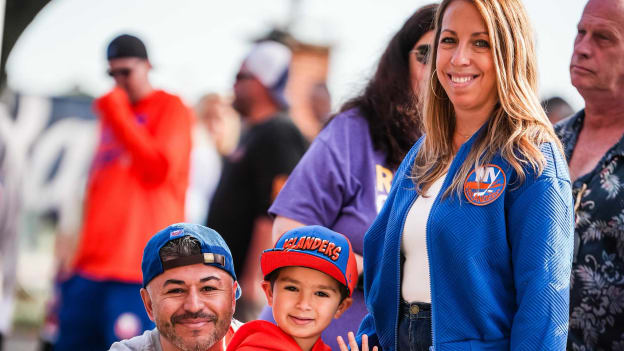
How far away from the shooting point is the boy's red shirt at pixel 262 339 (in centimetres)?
280

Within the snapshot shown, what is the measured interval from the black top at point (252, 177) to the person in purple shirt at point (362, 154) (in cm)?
192

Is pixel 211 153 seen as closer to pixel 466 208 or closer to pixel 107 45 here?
pixel 107 45

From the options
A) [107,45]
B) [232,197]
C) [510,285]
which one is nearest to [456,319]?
[510,285]

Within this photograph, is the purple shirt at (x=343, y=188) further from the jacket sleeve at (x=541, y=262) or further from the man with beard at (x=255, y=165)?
the man with beard at (x=255, y=165)

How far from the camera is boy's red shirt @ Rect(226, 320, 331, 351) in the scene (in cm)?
280

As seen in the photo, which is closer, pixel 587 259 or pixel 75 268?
pixel 587 259

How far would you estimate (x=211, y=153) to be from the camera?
8.19 m

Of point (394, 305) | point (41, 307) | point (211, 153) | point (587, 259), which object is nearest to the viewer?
point (394, 305)

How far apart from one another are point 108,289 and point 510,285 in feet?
11.5

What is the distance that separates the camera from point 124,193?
5.57 m

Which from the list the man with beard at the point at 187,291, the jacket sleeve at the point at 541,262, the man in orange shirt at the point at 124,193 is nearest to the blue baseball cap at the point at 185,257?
the man with beard at the point at 187,291

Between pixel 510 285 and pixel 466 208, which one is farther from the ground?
pixel 466 208

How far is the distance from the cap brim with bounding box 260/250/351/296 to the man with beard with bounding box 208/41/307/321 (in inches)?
103

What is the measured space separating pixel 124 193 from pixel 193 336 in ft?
9.22
